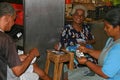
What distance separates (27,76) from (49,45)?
1.39m

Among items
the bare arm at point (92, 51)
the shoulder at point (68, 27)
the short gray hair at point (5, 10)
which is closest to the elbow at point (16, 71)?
the short gray hair at point (5, 10)

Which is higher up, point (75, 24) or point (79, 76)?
point (75, 24)

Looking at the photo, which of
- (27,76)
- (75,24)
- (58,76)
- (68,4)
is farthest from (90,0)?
(27,76)

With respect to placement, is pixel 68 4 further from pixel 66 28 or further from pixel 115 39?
A: pixel 115 39

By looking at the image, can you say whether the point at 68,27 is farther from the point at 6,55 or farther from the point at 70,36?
the point at 6,55

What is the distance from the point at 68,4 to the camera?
599cm

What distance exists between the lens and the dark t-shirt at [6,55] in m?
3.16

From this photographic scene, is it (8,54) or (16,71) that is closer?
(8,54)

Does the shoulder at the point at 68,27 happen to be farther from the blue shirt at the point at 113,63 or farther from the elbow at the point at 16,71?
the blue shirt at the point at 113,63

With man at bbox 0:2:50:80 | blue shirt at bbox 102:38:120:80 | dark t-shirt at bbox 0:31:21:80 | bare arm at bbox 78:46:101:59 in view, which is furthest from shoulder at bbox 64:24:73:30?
blue shirt at bbox 102:38:120:80

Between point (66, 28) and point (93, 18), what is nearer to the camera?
point (66, 28)

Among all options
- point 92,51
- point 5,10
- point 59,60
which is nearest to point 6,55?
point 5,10

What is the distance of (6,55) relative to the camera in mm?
3191

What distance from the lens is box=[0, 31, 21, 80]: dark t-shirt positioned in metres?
3.16
